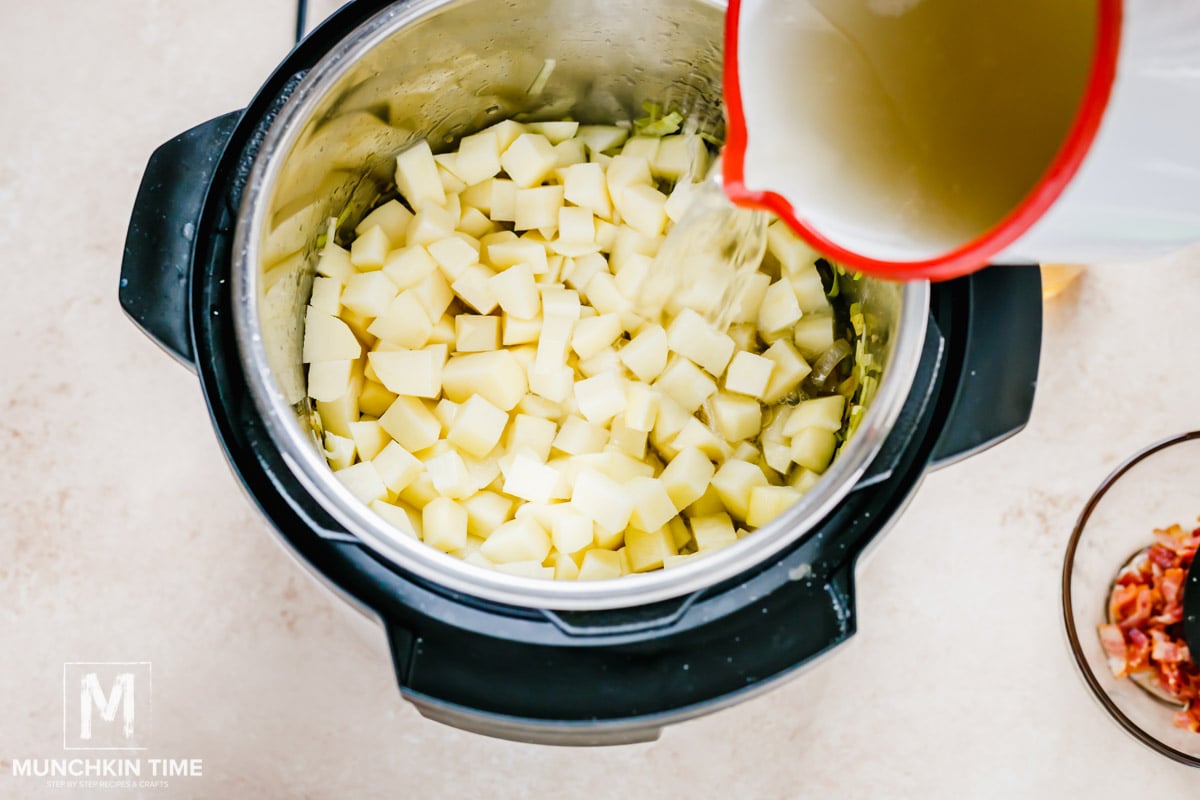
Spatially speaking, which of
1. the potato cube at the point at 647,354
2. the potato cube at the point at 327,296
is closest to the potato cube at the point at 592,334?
the potato cube at the point at 647,354

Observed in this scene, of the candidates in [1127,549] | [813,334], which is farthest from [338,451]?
[1127,549]

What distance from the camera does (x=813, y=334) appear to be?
874 mm

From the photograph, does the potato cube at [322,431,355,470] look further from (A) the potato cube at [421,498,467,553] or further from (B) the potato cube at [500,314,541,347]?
(B) the potato cube at [500,314,541,347]

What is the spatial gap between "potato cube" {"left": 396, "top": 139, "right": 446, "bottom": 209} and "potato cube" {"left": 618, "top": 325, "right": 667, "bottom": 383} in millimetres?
248

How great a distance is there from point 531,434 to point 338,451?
0.18 meters

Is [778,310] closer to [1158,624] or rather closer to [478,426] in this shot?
[478,426]

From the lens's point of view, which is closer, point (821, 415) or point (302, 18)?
point (821, 415)

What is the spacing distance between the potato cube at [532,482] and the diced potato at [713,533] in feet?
0.45

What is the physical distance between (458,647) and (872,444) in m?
0.33

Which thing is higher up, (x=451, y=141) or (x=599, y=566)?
(x=451, y=141)

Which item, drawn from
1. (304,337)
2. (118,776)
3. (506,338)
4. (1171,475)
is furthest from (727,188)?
(118,776)

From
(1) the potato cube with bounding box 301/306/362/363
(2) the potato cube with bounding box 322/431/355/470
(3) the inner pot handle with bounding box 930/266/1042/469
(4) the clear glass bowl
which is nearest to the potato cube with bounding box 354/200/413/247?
(1) the potato cube with bounding box 301/306/362/363

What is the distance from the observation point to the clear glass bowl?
3.08 feet

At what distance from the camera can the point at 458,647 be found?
2.10 ft
